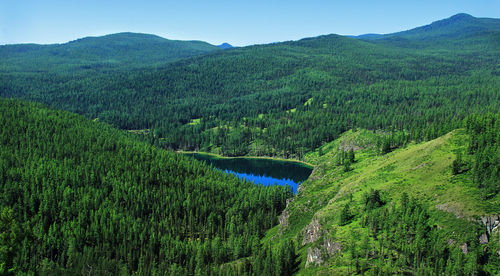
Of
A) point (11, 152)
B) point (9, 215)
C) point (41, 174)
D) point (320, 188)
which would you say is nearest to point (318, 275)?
point (320, 188)

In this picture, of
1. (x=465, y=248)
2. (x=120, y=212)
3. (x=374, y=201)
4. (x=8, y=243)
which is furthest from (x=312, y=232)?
(x=8, y=243)

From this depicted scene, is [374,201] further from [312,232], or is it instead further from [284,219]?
[284,219]

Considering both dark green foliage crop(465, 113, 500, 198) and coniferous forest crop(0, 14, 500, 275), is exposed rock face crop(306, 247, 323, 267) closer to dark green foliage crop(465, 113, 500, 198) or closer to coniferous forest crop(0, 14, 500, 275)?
coniferous forest crop(0, 14, 500, 275)

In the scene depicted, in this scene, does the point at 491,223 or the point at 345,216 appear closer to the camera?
the point at 491,223

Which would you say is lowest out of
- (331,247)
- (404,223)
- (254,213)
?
(254,213)

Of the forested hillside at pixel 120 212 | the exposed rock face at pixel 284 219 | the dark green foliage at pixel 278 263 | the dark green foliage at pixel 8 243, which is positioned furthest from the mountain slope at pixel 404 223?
the dark green foliage at pixel 8 243

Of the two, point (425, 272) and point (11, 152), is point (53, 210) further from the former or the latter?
point (425, 272)
